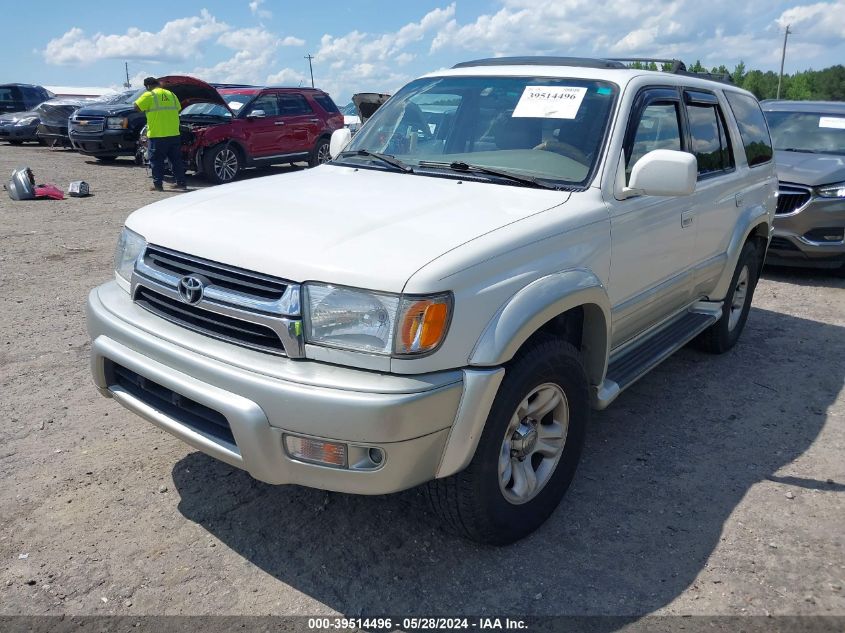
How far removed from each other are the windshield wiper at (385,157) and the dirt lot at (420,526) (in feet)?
5.38

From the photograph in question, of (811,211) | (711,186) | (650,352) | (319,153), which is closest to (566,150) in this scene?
(650,352)

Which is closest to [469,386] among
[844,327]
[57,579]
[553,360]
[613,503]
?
[553,360]

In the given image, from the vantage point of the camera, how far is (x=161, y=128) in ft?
40.3

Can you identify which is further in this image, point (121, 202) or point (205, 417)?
point (121, 202)

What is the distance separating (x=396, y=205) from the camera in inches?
117

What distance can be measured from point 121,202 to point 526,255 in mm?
10306

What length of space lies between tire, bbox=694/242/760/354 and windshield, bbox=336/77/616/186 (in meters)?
2.22

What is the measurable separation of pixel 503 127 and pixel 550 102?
0.86 ft

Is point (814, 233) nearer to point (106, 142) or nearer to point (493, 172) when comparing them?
point (493, 172)

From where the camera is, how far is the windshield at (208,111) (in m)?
13.8

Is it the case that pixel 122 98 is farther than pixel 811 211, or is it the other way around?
pixel 122 98

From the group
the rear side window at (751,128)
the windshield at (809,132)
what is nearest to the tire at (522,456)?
the rear side window at (751,128)

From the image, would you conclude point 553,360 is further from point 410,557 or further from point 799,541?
point 799,541

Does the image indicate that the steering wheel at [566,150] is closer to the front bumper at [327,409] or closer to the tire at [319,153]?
the front bumper at [327,409]
